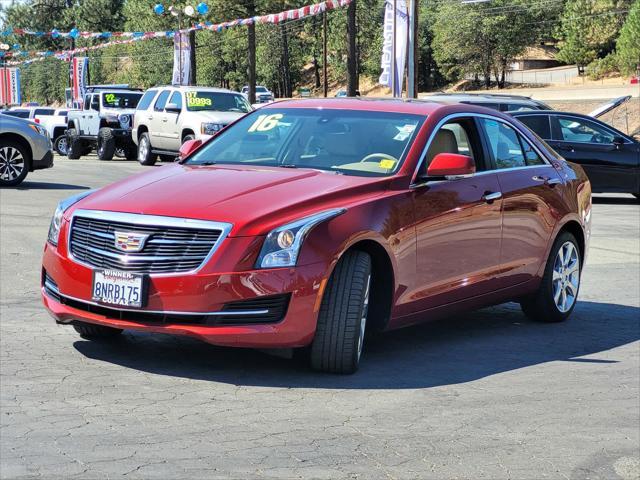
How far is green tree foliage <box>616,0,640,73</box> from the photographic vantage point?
73069mm

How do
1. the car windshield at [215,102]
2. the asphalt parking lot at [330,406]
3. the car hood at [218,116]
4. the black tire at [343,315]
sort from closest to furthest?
the asphalt parking lot at [330,406] < the black tire at [343,315] < the car hood at [218,116] < the car windshield at [215,102]

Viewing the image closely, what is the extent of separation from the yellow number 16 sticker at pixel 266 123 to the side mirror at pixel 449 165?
3.97ft

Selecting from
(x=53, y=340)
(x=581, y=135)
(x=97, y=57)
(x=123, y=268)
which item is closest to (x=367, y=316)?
(x=123, y=268)

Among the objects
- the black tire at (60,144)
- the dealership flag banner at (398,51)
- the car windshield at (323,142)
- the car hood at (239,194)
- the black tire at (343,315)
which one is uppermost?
the dealership flag banner at (398,51)

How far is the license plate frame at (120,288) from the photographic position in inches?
242

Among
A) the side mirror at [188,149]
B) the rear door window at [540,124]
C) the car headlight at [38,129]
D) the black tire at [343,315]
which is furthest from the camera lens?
the rear door window at [540,124]

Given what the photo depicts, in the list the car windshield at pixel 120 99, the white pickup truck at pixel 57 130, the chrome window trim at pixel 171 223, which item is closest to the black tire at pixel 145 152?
the car windshield at pixel 120 99

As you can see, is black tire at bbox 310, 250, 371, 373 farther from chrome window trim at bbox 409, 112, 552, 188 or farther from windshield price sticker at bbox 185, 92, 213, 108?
windshield price sticker at bbox 185, 92, 213, 108

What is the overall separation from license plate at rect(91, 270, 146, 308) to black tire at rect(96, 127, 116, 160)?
25.9 m

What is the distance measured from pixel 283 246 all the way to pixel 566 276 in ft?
11.5

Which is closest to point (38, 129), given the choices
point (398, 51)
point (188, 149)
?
point (188, 149)

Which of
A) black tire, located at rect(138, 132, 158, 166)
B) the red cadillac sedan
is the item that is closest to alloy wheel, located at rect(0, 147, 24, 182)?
black tire, located at rect(138, 132, 158, 166)

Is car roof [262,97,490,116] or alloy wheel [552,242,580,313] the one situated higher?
car roof [262,97,490,116]

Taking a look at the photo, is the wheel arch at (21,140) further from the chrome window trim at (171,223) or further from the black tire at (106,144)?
the chrome window trim at (171,223)
